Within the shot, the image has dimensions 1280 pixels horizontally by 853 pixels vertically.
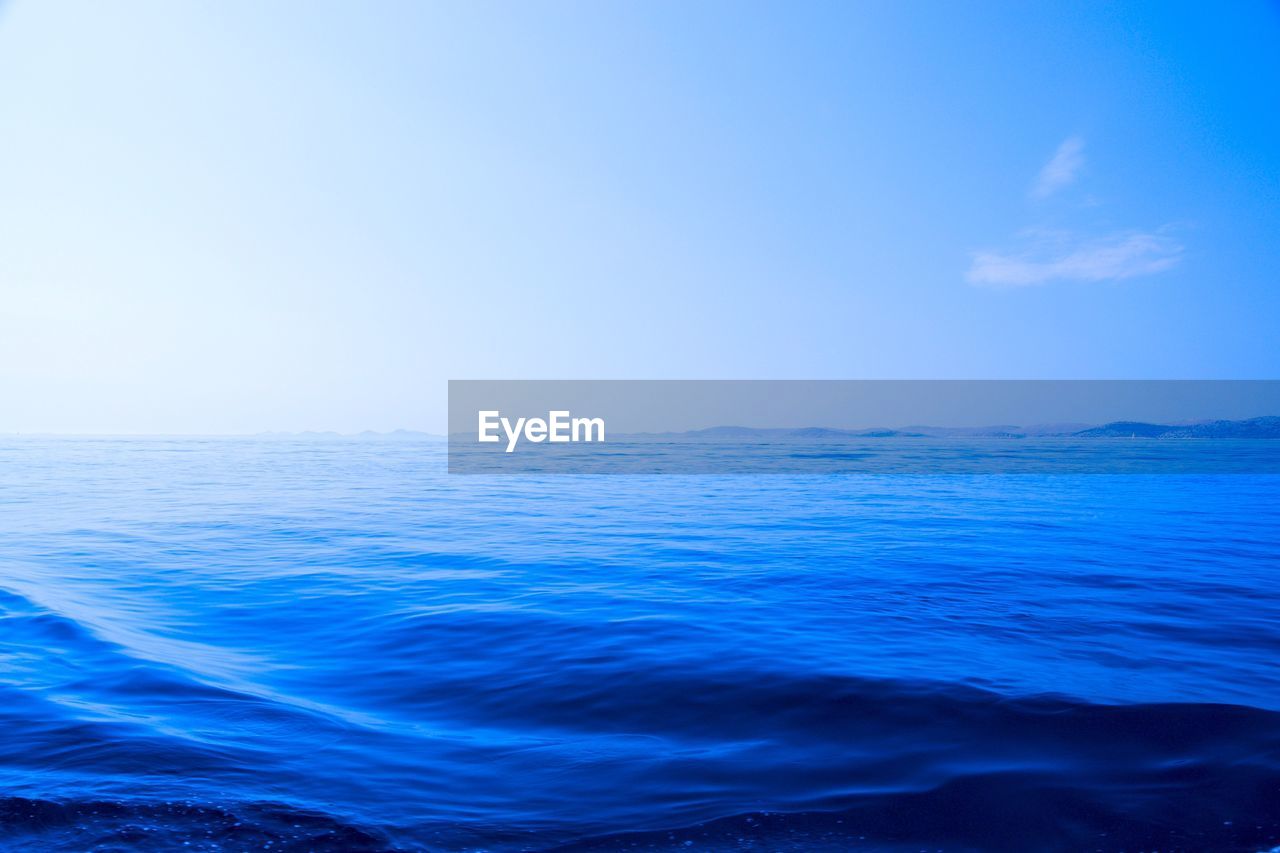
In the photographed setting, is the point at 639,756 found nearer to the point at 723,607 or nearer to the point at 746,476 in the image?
the point at 723,607

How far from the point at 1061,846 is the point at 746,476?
1357 inches

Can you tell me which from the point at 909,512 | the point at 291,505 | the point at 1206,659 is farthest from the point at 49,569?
the point at 909,512

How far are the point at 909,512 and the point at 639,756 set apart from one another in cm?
1752

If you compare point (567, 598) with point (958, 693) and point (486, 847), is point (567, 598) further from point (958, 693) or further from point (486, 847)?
point (486, 847)

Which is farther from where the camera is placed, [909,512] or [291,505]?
[291,505]

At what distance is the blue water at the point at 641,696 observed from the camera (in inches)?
152

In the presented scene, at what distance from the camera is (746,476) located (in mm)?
37906

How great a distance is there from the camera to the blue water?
152 inches

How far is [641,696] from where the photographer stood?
5.98m

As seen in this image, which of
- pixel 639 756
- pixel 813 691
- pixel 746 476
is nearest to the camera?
pixel 639 756

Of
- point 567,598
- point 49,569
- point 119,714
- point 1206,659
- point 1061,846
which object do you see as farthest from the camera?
point 49,569

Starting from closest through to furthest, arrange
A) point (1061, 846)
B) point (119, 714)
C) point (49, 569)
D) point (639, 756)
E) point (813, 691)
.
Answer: point (1061, 846), point (639, 756), point (119, 714), point (813, 691), point (49, 569)

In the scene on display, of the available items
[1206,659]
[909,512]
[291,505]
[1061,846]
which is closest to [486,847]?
[1061,846]

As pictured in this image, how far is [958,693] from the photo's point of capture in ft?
18.8
